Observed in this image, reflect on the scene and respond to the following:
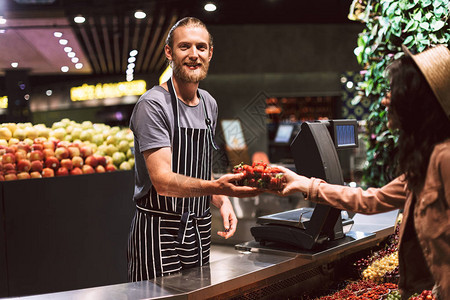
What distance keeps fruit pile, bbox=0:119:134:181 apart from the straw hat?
342 centimetres

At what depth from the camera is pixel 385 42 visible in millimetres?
3904

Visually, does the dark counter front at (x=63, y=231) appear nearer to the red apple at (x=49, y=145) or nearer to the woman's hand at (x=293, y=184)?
the red apple at (x=49, y=145)

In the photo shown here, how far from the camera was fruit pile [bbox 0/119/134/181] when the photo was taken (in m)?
4.07

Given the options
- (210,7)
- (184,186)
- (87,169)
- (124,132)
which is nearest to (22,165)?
(87,169)

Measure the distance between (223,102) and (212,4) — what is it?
2196mm

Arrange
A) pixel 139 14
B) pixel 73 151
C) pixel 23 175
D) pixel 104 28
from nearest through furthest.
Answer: pixel 23 175 → pixel 73 151 → pixel 104 28 → pixel 139 14

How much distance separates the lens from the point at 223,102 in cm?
1057

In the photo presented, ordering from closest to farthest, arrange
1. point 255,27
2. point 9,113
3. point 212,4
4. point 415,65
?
1. point 415,65
2. point 9,113
3. point 212,4
4. point 255,27

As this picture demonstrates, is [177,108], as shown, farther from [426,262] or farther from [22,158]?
[22,158]

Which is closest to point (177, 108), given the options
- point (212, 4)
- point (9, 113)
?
point (9, 113)

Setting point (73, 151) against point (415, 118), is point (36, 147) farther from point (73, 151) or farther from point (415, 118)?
point (415, 118)

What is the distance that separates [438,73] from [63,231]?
352cm

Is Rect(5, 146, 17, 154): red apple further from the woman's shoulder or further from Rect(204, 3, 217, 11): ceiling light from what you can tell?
Rect(204, 3, 217, 11): ceiling light

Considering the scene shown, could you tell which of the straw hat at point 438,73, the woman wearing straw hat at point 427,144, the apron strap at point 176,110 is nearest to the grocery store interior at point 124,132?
the apron strap at point 176,110
